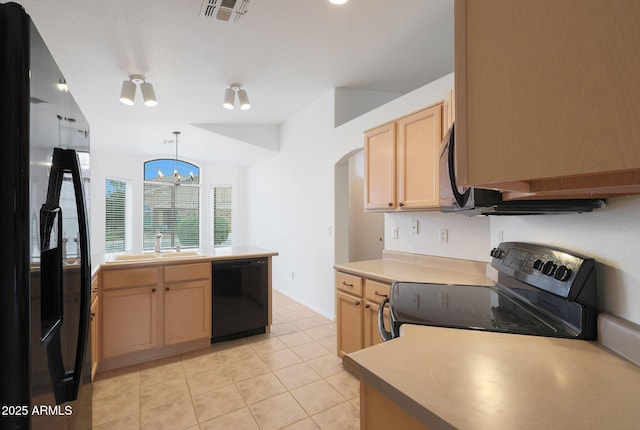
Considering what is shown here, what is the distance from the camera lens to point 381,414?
816mm

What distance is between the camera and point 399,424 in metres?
0.76

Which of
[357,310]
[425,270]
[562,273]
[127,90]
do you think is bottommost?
[357,310]

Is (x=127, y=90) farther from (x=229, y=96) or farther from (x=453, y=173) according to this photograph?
(x=453, y=173)

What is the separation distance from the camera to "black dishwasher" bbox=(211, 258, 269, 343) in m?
2.91

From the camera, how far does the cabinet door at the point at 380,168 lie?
2496 millimetres

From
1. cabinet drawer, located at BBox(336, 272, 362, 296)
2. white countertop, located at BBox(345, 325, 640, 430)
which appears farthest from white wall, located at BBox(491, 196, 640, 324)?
cabinet drawer, located at BBox(336, 272, 362, 296)

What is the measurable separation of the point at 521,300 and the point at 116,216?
6831 mm

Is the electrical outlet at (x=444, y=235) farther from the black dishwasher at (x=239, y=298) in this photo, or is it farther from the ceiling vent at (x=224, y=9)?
the ceiling vent at (x=224, y=9)

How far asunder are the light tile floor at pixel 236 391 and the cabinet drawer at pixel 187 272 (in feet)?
2.37

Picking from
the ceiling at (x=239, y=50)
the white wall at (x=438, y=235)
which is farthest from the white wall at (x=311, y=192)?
the white wall at (x=438, y=235)

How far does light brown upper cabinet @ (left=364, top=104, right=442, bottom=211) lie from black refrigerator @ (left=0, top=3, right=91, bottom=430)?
2019 millimetres

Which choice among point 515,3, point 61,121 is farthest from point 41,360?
point 515,3

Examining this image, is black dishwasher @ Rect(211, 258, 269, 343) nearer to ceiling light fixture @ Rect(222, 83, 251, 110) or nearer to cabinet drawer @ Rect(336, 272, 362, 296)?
cabinet drawer @ Rect(336, 272, 362, 296)

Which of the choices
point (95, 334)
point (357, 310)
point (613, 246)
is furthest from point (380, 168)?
point (95, 334)
